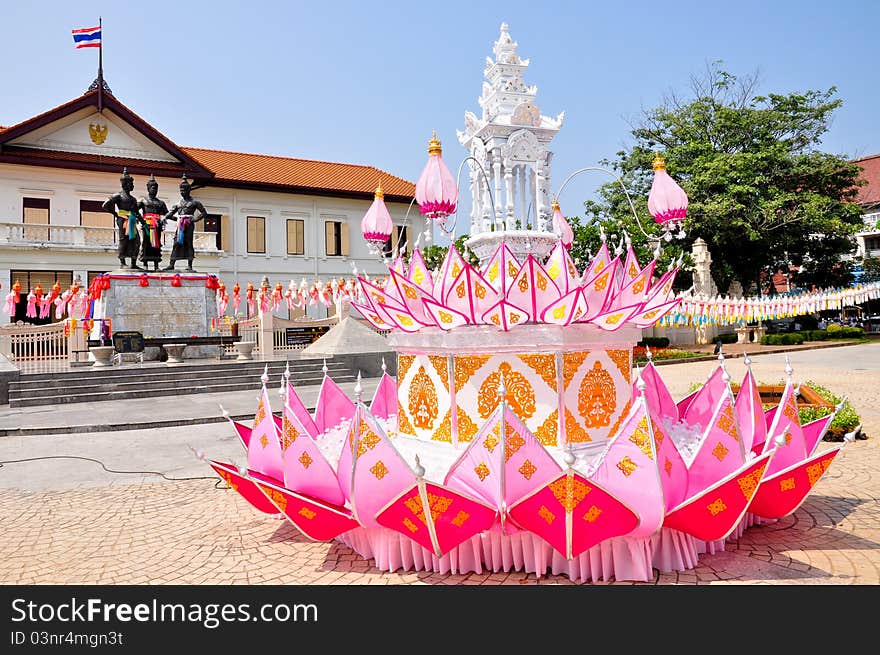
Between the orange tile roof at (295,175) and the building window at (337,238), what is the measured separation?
1896 millimetres


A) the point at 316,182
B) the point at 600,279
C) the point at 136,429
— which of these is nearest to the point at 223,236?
the point at 316,182

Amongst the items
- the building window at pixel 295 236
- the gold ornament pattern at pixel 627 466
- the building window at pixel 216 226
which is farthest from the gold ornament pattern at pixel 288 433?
the building window at pixel 295 236

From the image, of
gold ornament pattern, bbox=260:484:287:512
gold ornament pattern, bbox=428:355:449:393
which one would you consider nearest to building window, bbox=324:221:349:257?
gold ornament pattern, bbox=428:355:449:393

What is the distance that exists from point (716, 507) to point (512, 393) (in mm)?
1304

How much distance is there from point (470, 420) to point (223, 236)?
3067 centimetres

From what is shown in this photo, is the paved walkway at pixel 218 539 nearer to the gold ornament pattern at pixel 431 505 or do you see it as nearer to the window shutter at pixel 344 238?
the gold ornament pattern at pixel 431 505

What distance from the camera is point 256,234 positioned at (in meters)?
32.7

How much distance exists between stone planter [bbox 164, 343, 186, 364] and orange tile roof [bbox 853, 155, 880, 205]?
156 ft

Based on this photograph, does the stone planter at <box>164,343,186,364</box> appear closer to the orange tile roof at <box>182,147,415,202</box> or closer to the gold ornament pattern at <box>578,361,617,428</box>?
the gold ornament pattern at <box>578,361,617,428</box>

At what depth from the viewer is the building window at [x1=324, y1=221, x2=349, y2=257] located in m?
34.6

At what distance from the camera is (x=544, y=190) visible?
5.55 meters

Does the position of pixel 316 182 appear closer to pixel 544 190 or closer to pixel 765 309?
pixel 765 309

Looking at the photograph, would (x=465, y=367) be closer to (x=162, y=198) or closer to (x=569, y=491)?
(x=569, y=491)

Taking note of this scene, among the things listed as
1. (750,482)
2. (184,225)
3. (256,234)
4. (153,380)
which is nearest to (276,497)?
(750,482)
